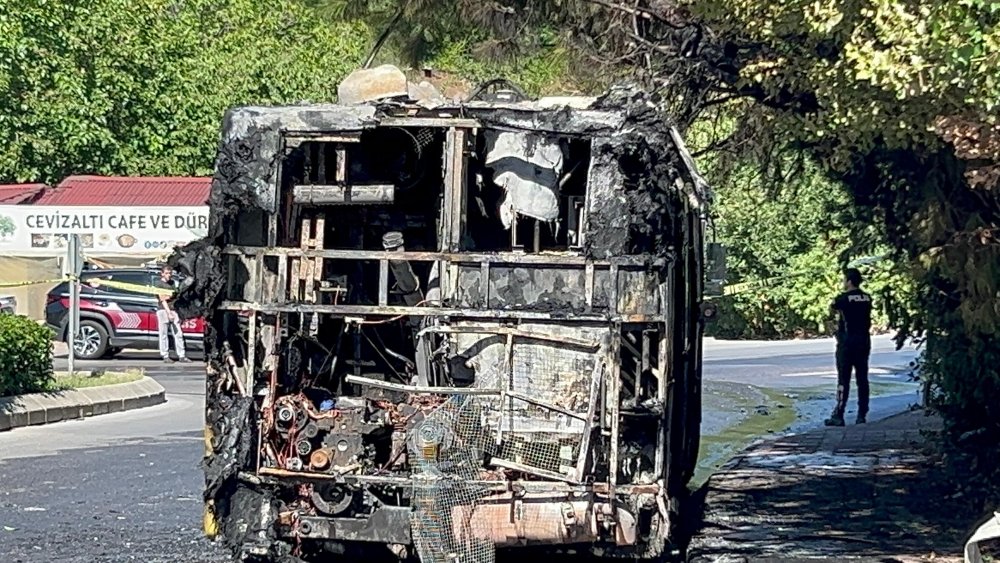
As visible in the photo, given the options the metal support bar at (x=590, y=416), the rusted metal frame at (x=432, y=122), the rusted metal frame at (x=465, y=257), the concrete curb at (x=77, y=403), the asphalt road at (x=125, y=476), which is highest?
the rusted metal frame at (x=432, y=122)

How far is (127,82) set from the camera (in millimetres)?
31094

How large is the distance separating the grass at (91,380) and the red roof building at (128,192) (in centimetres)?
893

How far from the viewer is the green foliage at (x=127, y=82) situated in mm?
30141

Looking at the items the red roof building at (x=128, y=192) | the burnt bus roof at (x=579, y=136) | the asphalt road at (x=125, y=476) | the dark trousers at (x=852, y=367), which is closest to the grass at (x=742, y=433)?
the asphalt road at (x=125, y=476)

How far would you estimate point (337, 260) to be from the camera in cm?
876

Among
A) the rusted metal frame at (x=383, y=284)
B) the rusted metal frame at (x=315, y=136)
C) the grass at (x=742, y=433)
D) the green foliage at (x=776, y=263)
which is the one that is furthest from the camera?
the green foliage at (x=776, y=263)

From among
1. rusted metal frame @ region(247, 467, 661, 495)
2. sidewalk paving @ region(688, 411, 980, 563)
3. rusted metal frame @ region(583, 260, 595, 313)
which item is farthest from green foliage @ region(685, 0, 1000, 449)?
rusted metal frame @ region(247, 467, 661, 495)

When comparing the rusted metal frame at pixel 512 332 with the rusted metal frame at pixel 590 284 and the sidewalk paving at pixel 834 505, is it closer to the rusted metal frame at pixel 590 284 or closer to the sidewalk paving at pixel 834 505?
the rusted metal frame at pixel 590 284

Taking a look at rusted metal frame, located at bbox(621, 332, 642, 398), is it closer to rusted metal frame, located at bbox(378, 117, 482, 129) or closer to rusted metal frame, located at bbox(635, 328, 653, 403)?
Result: rusted metal frame, located at bbox(635, 328, 653, 403)

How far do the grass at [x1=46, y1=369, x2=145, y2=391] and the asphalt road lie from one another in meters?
0.60

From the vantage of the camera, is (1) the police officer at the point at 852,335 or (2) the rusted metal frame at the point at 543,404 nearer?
(2) the rusted metal frame at the point at 543,404

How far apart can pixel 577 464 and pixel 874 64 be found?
8.02 feet

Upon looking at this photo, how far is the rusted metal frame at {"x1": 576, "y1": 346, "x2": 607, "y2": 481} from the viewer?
7605 millimetres

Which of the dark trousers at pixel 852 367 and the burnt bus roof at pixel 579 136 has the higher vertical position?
the burnt bus roof at pixel 579 136
